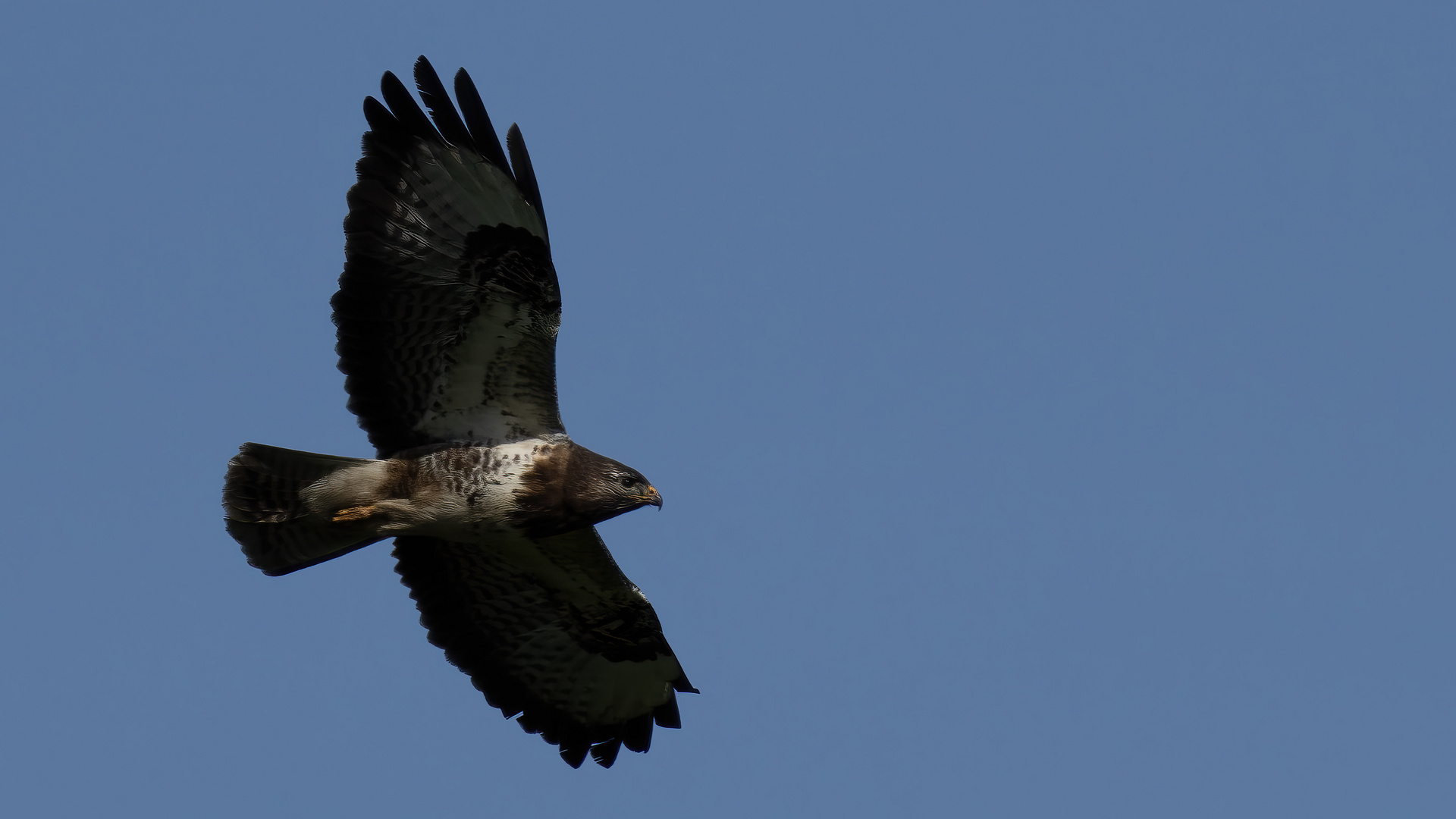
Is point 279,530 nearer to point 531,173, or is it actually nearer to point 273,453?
point 273,453

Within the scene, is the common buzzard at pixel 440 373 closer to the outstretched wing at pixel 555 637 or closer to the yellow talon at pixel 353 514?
the yellow talon at pixel 353 514

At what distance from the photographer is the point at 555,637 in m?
11.1

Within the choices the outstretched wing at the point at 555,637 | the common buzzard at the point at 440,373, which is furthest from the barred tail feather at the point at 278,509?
the outstretched wing at the point at 555,637

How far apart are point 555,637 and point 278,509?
227 centimetres

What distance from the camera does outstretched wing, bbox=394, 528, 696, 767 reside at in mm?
10688

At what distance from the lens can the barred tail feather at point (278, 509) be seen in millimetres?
9633

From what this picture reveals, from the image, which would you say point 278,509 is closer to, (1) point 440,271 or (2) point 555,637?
(1) point 440,271

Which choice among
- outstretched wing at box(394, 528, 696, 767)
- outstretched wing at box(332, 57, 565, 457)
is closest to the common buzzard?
outstretched wing at box(332, 57, 565, 457)

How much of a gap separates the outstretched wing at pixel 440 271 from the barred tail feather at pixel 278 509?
0.46 meters

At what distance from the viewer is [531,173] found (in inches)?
373

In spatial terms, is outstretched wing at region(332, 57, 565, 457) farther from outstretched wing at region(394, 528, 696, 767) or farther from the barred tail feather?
outstretched wing at region(394, 528, 696, 767)

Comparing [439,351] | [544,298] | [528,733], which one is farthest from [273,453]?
[528,733]

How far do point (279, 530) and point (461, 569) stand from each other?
4.67 ft

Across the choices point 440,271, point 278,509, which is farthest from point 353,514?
point 440,271
